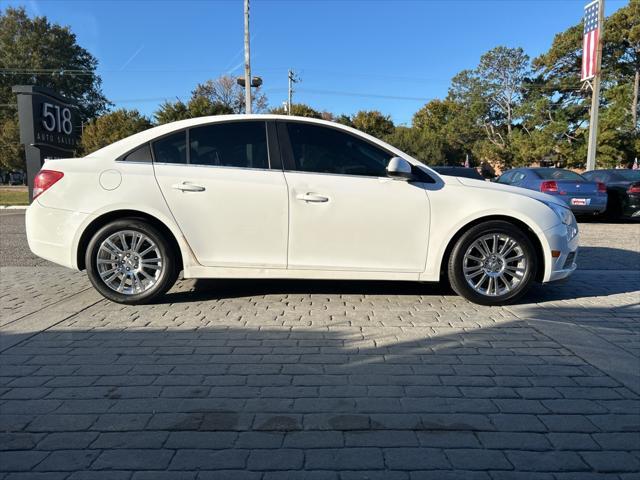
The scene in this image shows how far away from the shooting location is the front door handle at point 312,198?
4641mm

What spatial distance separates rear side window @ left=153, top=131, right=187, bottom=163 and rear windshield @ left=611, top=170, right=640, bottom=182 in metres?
12.8

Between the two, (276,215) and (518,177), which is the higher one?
(518,177)

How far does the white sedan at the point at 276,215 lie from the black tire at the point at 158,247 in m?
0.01

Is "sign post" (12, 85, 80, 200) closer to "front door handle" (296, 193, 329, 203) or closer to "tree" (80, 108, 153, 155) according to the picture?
"front door handle" (296, 193, 329, 203)

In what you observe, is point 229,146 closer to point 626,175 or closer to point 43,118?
point 43,118

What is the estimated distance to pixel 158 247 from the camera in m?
4.70

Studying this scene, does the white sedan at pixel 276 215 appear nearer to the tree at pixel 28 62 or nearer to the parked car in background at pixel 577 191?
the parked car in background at pixel 577 191

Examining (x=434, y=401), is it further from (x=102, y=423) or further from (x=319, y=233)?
(x=319, y=233)

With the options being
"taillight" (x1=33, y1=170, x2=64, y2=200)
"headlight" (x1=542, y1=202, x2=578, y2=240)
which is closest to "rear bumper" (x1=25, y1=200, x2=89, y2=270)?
"taillight" (x1=33, y1=170, x2=64, y2=200)

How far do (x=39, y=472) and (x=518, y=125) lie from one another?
5808cm

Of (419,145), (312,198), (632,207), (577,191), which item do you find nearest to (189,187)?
(312,198)

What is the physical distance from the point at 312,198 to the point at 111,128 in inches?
1606

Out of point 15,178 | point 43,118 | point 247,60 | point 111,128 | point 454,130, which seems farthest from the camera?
point 15,178

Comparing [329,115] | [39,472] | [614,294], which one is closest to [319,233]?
[39,472]
